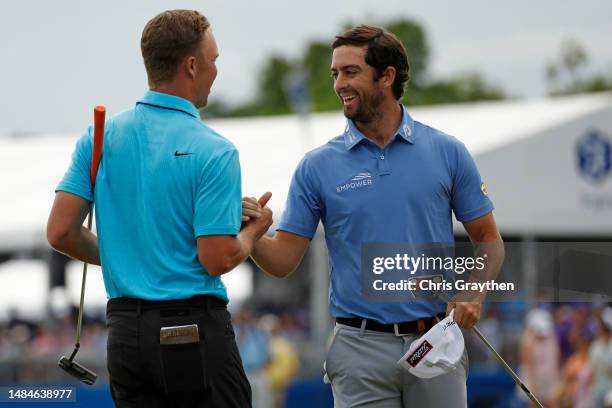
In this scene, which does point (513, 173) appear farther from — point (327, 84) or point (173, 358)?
point (327, 84)

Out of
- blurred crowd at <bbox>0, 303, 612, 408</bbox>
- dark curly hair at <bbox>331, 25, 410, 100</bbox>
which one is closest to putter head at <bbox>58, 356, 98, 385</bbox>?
dark curly hair at <bbox>331, 25, 410, 100</bbox>

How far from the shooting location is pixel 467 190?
4.48m

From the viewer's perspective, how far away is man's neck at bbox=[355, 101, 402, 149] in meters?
4.55

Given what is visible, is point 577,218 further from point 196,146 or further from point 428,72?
point 428,72

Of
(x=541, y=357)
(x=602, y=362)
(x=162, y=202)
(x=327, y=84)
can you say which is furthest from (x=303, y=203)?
(x=327, y=84)

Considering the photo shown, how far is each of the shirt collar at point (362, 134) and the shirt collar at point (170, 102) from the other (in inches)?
32.9

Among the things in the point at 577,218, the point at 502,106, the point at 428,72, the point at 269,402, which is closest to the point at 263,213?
the point at 269,402

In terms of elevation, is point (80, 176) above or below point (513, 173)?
below

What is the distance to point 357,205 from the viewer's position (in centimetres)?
441

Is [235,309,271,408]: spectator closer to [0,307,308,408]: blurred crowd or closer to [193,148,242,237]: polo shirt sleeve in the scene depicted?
[0,307,308,408]: blurred crowd

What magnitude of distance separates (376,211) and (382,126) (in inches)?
14.2

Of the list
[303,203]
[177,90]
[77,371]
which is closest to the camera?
[177,90]

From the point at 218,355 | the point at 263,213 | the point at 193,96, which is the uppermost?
the point at 193,96

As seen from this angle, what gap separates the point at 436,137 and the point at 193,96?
1.03m
